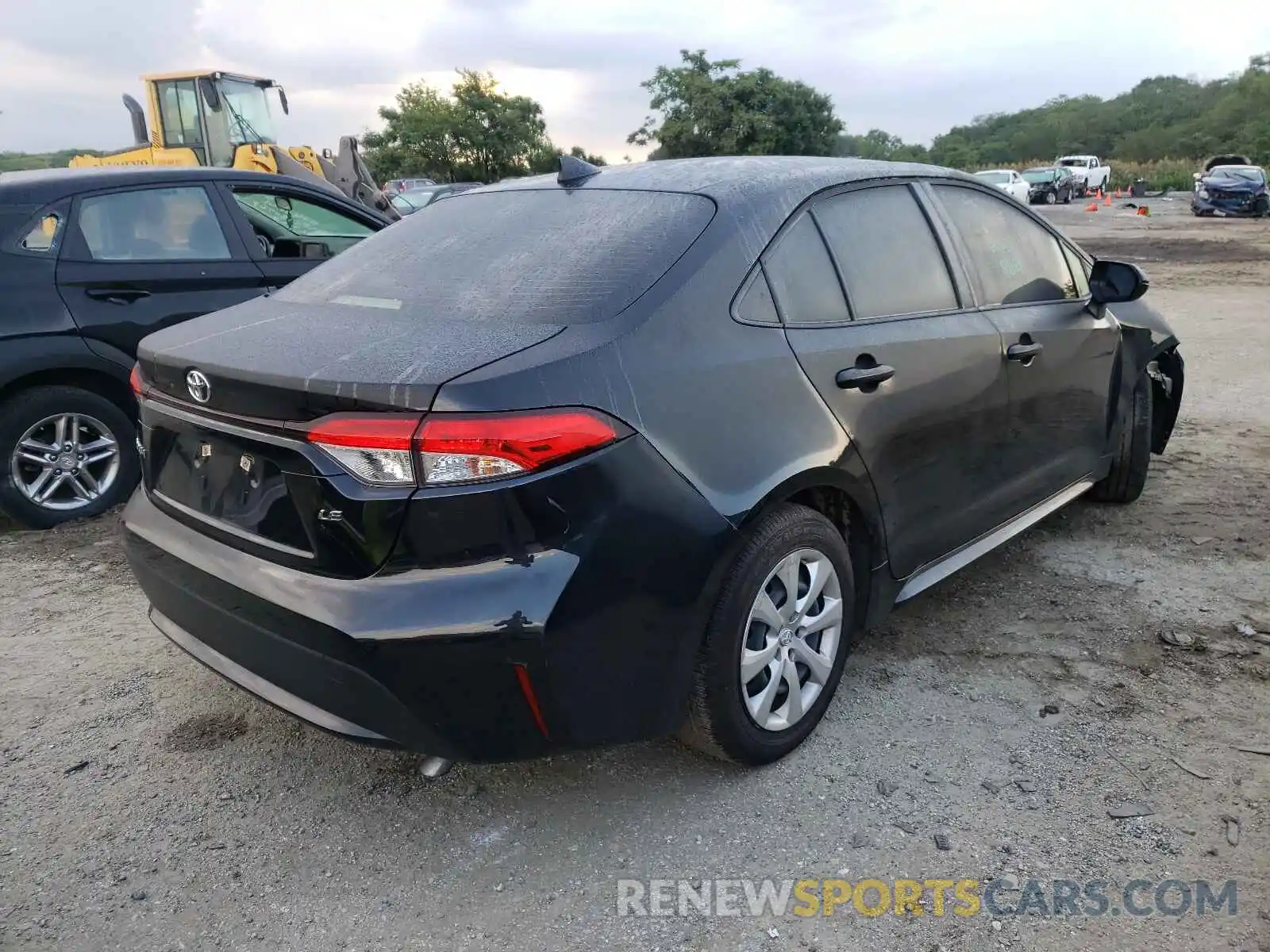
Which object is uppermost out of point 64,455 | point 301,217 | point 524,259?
point 301,217

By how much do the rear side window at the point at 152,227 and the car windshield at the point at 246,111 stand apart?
34.2ft

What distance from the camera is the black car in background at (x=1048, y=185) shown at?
38.3 meters

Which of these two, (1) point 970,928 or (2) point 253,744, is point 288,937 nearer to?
(2) point 253,744

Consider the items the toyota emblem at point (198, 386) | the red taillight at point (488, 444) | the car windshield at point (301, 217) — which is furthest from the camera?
the car windshield at point (301, 217)

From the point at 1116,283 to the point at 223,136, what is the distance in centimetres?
1443

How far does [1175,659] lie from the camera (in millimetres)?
3281

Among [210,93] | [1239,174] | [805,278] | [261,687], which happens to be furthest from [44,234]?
[1239,174]

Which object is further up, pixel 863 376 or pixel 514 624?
pixel 863 376

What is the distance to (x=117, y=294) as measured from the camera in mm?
4676

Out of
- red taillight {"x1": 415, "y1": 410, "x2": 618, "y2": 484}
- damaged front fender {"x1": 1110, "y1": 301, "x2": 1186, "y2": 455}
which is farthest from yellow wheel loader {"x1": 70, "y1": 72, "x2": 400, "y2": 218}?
red taillight {"x1": 415, "y1": 410, "x2": 618, "y2": 484}

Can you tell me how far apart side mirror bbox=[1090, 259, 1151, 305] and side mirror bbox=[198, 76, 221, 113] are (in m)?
13.2

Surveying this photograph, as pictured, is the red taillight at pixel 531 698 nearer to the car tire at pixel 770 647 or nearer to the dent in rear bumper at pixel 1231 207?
the car tire at pixel 770 647

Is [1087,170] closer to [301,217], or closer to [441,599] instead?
[301,217]

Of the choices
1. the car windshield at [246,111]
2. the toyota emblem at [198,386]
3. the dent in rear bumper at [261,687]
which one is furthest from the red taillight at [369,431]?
the car windshield at [246,111]
